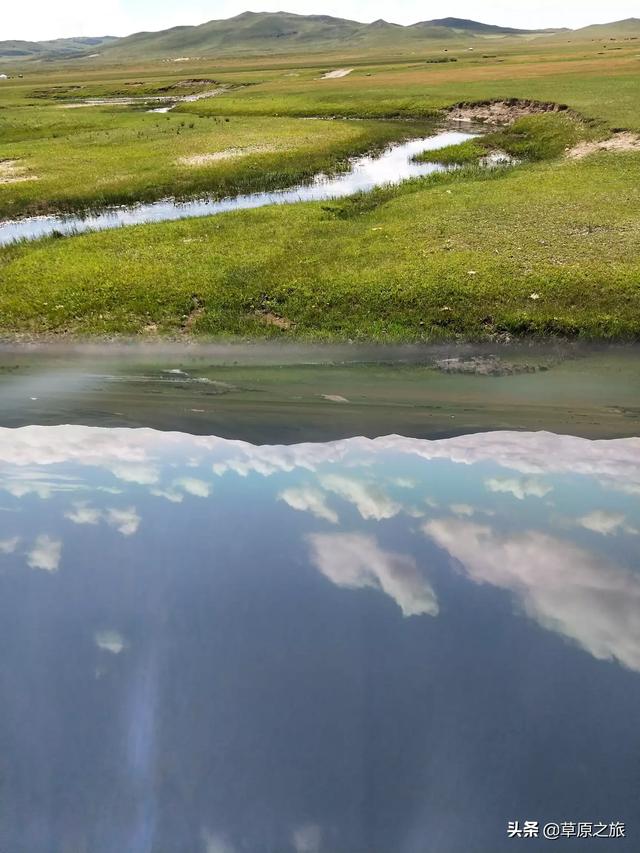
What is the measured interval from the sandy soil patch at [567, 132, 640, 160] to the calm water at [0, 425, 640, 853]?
33.4 meters

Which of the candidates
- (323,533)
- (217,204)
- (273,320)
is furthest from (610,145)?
(323,533)

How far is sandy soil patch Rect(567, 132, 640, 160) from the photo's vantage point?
37.9m

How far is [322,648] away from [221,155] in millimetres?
46146

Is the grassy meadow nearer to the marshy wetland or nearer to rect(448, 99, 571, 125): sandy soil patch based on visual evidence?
the marshy wetland

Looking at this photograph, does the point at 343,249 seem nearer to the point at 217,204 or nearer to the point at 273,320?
the point at 273,320

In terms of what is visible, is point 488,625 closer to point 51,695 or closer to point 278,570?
point 278,570

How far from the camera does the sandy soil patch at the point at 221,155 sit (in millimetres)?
44609

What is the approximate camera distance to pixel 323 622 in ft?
30.2

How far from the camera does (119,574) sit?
33.9 ft

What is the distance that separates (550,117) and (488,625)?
53.9 m

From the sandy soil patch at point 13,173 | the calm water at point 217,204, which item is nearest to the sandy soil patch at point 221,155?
the calm water at point 217,204

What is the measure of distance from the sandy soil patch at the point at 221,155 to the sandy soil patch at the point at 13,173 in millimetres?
11006

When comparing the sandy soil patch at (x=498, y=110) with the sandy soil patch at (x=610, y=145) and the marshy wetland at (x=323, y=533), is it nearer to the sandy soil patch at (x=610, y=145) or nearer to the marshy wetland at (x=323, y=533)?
the sandy soil patch at (x=610, y=145)

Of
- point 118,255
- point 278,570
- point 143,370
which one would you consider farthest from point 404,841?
point 118,255
